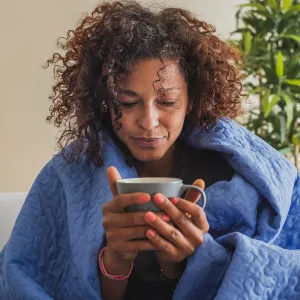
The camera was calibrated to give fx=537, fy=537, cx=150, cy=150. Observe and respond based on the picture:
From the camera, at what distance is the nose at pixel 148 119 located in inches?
42.3

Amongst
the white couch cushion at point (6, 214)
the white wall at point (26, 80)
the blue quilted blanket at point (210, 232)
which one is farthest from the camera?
the white wall at point (26, 80)

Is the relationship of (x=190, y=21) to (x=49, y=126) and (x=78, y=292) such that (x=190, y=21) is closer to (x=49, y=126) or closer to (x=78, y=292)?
(x=78, y=292)

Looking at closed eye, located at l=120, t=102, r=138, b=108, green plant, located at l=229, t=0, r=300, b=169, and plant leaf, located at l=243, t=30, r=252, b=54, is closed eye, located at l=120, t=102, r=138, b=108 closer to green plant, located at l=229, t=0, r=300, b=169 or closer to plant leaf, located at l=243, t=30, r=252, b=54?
green plant, located at l=229, t=0, r=300, b=169

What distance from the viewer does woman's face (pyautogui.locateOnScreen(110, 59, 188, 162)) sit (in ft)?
3.56

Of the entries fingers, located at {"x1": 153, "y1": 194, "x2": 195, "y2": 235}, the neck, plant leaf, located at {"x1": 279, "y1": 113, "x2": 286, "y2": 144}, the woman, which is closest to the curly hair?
the woman

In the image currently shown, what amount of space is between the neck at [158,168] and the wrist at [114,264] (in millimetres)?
281

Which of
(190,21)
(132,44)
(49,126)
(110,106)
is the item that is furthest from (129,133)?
(49,126)

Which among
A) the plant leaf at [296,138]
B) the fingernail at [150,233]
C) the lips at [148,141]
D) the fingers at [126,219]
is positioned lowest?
the plant leaf at [296,138]

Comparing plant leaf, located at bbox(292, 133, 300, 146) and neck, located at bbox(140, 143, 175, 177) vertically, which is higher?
neck, located at bbox(140, 143, 175, 177)

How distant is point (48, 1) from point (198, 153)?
5.85ft

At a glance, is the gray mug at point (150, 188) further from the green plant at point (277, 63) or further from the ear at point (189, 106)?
the green plant at point (277, 63)

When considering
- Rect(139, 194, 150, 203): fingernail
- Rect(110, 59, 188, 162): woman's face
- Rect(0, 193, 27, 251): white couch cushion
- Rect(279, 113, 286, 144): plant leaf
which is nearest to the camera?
Rect(139, 194, 150, 203): fingernail

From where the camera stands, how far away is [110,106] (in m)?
1.16

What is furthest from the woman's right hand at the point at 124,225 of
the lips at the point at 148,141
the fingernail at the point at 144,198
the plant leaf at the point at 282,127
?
the plant leaf at the point at 282,127
